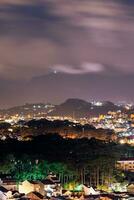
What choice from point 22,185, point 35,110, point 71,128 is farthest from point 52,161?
point 35,110

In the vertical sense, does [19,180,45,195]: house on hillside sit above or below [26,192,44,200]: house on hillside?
above

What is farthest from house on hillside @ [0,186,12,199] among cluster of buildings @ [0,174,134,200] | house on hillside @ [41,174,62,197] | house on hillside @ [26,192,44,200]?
house on hillside @ [41,174,62,197]

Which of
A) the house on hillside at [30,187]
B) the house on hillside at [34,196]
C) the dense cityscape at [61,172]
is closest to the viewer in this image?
the house on hillside at [34,196]

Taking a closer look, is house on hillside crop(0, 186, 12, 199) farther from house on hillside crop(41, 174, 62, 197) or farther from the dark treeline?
the dark treeline

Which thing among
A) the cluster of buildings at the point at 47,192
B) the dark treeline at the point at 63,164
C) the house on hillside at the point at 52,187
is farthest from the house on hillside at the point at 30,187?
the dark treeline at the point at 63,164

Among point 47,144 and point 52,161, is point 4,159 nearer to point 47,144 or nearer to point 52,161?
point 52,161

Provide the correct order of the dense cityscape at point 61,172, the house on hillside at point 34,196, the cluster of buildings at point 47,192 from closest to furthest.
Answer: the house on hillside at point 34,196, the cluster of buildings at point 47,192, the dense cityscape at point 61,172

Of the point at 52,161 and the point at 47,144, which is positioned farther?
the point at 47,144

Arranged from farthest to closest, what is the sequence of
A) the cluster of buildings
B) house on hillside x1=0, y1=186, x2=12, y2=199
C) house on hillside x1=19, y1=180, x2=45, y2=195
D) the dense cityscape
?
the dense cityscape → house on hillside x1=19, y1=180, x2=45, y2=195 → the cluster of buildings → house on hillside x1=0, y1=186, x2=12, y2=199

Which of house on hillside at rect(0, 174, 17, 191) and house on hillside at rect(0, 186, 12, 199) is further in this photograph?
house on hillside at rect(0, 174, 17, 191)

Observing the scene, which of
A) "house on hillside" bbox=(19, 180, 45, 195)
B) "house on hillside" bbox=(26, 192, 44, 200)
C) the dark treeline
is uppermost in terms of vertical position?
the dark treeline

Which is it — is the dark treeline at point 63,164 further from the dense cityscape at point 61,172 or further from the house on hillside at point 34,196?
the house on hillside at point 34,196
